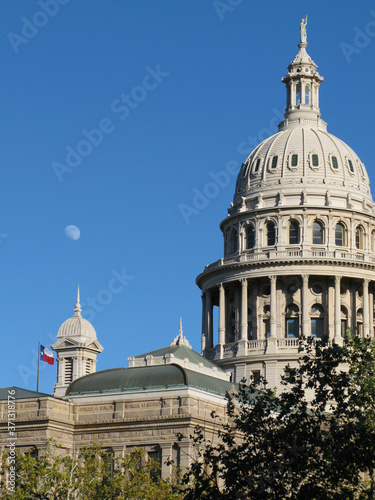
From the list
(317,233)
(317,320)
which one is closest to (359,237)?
(317,233)

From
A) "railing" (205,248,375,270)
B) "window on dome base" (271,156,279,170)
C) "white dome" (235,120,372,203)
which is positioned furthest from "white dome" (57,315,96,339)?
"window on dome base" (271,156,279,170)

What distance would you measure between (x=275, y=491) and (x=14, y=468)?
913 inches

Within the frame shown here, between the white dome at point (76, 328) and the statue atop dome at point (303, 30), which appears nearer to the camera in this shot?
the white dome at point (76, 328)

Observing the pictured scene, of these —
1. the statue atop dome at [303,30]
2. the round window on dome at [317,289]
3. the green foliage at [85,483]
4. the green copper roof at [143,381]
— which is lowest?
the green foliage at [85,483]

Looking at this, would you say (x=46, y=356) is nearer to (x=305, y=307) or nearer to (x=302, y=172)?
(x=305, y=307)

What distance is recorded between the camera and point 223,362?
407 feet

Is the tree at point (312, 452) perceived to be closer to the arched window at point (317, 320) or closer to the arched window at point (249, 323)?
the arched window at point (317, 320)

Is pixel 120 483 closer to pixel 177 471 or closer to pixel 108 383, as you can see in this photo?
pixel 177 471

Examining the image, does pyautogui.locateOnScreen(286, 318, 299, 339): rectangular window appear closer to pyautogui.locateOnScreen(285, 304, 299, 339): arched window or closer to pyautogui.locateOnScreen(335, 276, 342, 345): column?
pyautogui.locateOnScreen(285, 304, 299, 339): arched window

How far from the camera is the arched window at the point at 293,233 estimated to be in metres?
127

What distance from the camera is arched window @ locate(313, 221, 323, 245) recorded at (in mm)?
127188

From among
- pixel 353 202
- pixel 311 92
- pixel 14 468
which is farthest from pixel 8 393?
pixel 311 92

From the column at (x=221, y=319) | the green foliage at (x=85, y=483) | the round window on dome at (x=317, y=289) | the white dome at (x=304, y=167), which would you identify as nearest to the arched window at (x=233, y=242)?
the white dome at (x=304, y=167)

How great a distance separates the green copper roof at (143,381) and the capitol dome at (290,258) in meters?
28.9
